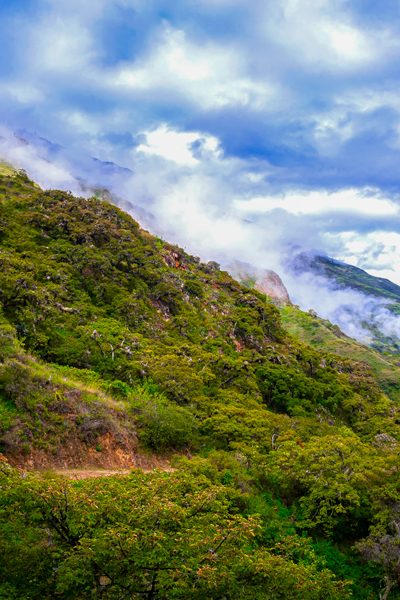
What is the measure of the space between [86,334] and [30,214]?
22705 millimetres

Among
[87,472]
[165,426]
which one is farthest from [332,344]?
[87,472]

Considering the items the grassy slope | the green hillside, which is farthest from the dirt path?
the grassy slope

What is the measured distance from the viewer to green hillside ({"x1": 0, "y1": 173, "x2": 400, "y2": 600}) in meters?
12.7

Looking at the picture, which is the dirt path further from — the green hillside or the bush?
the bush

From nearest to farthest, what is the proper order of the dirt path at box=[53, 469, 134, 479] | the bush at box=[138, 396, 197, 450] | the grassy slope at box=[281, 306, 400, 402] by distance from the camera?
the dirt path at box=[53, 469, 134, 479]
the bush at box=[138, 396, 197, 450]
the grassy slope at box=[281, 306, 400, 402]

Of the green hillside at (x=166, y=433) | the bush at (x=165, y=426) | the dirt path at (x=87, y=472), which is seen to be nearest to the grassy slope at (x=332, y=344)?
the green hillside at (x=166, y=433)

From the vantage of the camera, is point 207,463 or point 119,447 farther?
point 119,447

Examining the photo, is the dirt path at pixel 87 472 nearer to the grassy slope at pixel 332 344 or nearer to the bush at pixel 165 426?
the bush at pixel 165 426

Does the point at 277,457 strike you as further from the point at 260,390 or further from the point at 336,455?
the point at 260,390

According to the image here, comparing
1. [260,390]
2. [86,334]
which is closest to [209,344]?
[260,390]

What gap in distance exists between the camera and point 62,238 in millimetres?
57875

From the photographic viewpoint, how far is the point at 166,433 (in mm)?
33562

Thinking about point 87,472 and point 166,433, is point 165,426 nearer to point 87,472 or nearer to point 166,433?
point 166,433

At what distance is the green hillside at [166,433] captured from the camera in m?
12.7
